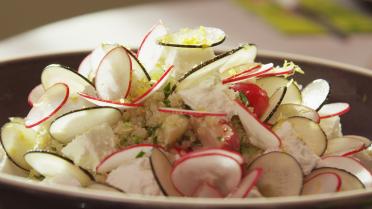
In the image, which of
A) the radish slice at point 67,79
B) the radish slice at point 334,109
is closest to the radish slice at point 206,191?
the radish slice at point 67,79

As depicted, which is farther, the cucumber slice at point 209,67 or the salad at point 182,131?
the cucumber slice at point 209,67

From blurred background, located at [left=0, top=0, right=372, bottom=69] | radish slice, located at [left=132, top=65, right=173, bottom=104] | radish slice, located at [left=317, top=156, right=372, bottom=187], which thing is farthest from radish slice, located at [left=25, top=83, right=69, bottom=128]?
blurred background, located at [left=0, top=0, right=372, bottom=69]

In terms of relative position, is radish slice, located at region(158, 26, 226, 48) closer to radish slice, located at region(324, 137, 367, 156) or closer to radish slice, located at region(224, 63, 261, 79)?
radish slice, located at region(224, 63, 261, 79)

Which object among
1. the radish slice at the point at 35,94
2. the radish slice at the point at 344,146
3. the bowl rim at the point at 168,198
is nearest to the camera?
the bowl rim at the point at 168,198

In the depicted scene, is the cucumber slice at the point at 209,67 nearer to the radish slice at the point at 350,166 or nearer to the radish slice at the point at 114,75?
the radish slice at the point at 114,75

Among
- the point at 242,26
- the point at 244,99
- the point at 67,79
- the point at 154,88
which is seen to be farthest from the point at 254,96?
the point at 242,26
